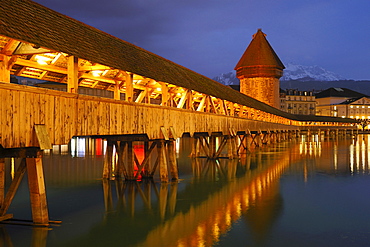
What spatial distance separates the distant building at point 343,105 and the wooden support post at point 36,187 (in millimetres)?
130861

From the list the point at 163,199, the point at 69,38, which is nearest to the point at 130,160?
the point at 163,199

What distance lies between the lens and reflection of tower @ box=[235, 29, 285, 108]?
234ft

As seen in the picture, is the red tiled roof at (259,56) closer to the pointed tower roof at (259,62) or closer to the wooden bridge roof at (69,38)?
the pointed tower roof at (259,62)

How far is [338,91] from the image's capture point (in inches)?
5595

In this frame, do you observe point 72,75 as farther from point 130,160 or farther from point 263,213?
point 130,160

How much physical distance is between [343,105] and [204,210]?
126 metres

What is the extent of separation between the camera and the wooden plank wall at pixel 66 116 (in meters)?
9.87

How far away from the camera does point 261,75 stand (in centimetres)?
7162

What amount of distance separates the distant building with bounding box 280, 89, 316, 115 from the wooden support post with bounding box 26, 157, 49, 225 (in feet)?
393

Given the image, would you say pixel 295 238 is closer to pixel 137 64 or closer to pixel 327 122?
pixel 137 64

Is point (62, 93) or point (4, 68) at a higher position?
point (4, 68)

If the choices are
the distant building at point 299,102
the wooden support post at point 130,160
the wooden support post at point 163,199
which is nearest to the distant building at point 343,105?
the distant building at point 299,102

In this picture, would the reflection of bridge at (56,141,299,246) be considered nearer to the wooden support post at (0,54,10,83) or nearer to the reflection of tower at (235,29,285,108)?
the wooden support post at (0,54,10,83)

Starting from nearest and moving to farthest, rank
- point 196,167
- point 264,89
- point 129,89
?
point 129,89 → point 196,167 → point 264,89
